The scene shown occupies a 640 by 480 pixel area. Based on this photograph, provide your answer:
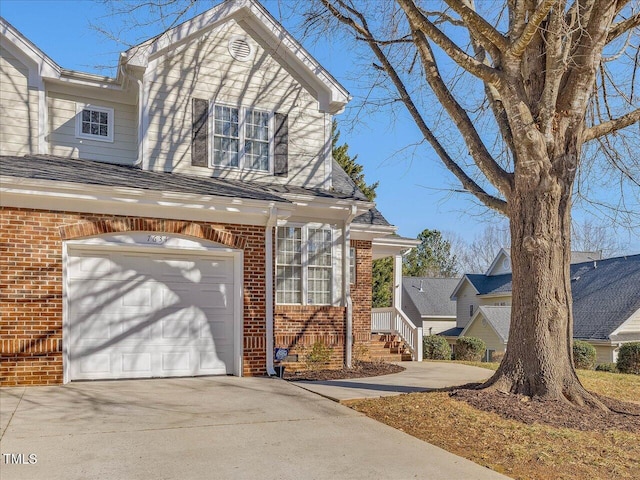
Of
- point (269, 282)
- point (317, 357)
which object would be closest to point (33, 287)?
point (269, 282)

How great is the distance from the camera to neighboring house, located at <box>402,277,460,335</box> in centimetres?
4156

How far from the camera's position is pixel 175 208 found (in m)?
10.2

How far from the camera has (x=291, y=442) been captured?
21.1 ft

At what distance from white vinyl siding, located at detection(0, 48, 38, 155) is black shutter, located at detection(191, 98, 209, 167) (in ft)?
10.0

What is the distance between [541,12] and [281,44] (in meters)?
6.79

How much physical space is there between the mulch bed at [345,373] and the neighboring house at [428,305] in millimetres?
28236

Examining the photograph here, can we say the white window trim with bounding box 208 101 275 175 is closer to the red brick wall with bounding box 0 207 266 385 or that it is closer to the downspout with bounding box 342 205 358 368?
the downspout with bounding box 342 205 358 368

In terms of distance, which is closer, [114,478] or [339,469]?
[114,478]

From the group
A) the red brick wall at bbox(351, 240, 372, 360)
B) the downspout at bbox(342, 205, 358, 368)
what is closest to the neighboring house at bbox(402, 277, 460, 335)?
the red brick wall at bbox(351, 240, 372, 360)

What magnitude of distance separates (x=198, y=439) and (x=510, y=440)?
3.45 meters

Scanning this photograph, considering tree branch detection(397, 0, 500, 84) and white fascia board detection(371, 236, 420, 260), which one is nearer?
tree branch detection(397, 0, 500, 84)

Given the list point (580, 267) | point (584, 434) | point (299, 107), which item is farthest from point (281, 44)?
point (580, 267)

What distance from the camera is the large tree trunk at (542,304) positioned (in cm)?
817

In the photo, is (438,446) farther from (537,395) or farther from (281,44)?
(281,44)
